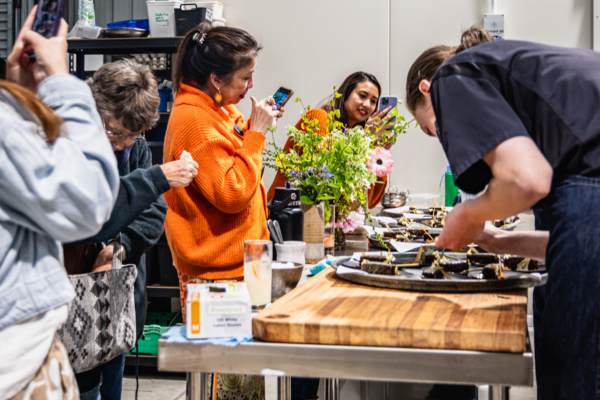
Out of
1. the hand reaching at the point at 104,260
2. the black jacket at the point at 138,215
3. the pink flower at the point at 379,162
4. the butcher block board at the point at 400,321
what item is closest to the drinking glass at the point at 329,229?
the pink flower at the point at 379,162

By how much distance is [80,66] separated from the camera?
486cm

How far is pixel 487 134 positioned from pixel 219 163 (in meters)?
1.21

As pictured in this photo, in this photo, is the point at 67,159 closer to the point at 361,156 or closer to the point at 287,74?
Answer: the point at 361,156

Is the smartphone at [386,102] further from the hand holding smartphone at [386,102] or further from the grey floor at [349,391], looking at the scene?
the grey floor at [349,391]

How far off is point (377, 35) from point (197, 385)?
4.04m

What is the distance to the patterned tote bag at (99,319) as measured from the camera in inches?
75.8

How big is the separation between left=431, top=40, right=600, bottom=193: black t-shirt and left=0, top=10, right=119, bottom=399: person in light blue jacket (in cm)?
58

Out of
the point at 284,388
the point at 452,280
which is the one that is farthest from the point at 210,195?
the point at 452,280

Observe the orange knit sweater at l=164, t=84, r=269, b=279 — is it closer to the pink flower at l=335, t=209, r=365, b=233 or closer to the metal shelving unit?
the pink flower at l=335, t=209, r=365, b=233

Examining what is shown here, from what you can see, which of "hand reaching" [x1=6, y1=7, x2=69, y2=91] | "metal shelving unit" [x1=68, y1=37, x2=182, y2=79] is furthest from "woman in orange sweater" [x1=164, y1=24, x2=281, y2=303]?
"metal shelving unit" [x1=68, y1=37, x2=182, y2=79]

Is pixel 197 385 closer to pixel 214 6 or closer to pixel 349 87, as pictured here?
A: pixel 349 87

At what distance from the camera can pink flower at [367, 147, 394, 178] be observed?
260 cm

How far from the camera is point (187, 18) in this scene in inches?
187

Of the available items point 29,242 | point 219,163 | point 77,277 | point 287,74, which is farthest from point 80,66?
point 29,242
